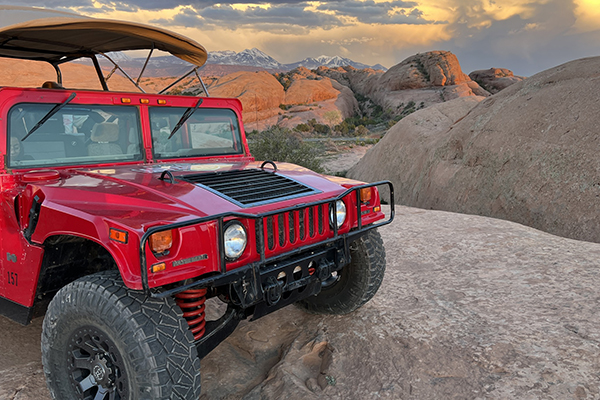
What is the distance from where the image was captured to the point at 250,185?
10.2ft

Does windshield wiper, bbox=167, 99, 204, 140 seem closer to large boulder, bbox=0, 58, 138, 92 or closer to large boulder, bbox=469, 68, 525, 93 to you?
large boulder, bbox=0, 58, 138, 92

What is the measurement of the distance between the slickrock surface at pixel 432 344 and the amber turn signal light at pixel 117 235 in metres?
1.32

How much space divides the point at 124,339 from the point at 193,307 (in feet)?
1.69

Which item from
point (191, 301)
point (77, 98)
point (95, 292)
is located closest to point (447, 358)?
point (191, 301)

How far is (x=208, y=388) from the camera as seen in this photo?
309 cm

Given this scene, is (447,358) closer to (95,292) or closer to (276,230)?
(276,230)

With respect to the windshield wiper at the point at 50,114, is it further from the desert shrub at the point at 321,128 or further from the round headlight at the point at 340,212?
the desert shrub at the point at 321,128

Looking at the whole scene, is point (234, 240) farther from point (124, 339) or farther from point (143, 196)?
point (124, 339)

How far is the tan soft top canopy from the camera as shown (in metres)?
3.29

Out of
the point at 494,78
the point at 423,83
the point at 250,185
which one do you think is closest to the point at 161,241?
the point at 250,185

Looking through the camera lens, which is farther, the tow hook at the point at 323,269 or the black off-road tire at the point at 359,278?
the black off-road tire at the point at 359,278

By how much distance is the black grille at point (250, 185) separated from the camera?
9.53ft

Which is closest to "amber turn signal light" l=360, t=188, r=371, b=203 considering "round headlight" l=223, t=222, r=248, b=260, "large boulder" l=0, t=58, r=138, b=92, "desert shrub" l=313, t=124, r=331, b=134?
"round headlight" l=223, t=222, r=248, b=260

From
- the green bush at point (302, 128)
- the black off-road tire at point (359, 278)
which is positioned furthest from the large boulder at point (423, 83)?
the black off-road tire at point (359, 278)
